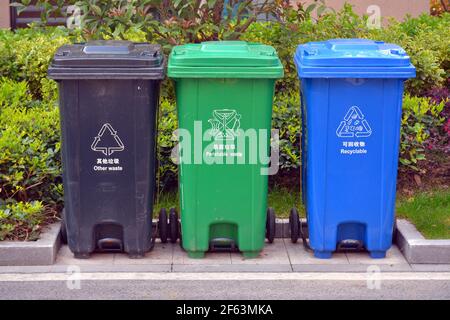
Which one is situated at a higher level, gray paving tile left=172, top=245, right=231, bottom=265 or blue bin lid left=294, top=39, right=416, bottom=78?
blue bin lid left=294, top=39, right=416, bottom=78

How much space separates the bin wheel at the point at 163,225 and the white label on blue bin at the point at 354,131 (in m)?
1.32

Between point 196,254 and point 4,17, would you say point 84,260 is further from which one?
point 4,17

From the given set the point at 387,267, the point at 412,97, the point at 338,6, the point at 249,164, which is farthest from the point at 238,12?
the point at 338,6

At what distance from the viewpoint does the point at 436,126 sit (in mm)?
7469

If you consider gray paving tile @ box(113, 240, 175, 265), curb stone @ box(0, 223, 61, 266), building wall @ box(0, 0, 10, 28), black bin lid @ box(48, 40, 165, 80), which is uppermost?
black bin lid @ box(48, 40, 165, 80)

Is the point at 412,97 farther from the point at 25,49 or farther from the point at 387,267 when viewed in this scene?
the point at 25,49

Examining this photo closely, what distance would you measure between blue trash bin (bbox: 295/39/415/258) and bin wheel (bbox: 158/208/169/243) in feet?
3.31

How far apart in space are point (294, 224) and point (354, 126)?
35.7 inches

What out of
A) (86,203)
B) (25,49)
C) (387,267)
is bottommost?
(387,267)

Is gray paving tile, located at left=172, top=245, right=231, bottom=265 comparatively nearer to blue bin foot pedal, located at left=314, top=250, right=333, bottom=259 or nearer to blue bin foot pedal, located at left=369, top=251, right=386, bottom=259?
blue bin foot pedal, located at left=314, top=250, right=333, bottom=259

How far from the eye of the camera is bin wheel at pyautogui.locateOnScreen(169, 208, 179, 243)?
6.32m

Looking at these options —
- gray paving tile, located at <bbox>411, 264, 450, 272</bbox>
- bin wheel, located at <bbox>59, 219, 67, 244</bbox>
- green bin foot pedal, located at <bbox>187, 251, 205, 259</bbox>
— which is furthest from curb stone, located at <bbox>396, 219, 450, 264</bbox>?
bin wheel, located at <bbox>59, 219, 67, 244</bbox>

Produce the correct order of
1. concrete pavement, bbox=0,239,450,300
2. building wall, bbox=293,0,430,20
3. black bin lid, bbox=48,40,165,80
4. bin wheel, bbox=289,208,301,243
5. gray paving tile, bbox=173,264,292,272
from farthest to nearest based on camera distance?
building wall, bbox=293,0,430,20
bin wheel, bbox=289,208,301,243
gray paving tile, bbox=173,264,292,272
black bin lid, bbox=48,40,165,80
concrete pavement, bbox=0,239,450,300

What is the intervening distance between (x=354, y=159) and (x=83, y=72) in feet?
5.97
